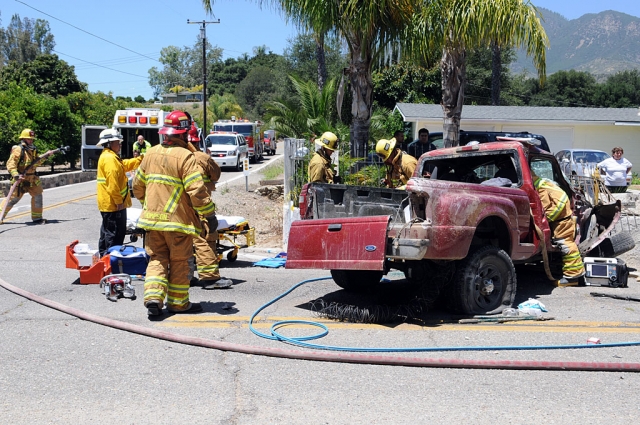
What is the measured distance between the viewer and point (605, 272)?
8.20 metres

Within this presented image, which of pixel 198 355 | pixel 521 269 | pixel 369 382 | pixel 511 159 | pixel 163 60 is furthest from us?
pixel 163 60

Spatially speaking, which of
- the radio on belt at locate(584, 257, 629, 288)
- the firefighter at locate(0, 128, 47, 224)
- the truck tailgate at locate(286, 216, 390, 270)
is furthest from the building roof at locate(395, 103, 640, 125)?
the truck tailgate at locate(286, 216, 390, 270)

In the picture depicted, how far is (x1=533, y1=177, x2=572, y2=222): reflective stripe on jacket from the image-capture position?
7902mm

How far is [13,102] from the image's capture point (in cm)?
2597

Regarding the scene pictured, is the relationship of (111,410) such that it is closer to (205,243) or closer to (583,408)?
(583,408)

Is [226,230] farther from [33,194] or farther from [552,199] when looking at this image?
[33,194]

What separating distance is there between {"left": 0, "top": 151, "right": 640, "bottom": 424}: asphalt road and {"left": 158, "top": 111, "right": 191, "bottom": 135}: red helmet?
1874mm

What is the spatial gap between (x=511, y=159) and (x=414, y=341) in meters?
2.90

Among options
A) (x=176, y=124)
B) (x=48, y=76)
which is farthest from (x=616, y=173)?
(x=48, y=76)

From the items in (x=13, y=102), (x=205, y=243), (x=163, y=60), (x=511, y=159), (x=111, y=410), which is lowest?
(x=111, y=410)

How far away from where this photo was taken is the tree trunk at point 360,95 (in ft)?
41.4

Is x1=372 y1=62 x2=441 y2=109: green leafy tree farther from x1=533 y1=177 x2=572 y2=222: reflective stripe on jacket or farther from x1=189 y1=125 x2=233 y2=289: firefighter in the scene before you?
x1=189 y1=125 x2=233 y2=289: firefighter

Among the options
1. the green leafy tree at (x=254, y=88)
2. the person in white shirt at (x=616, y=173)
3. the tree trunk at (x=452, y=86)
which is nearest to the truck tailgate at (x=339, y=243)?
the tree trunk at (x=452, y=86)

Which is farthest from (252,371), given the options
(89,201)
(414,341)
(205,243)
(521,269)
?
(89,201)
